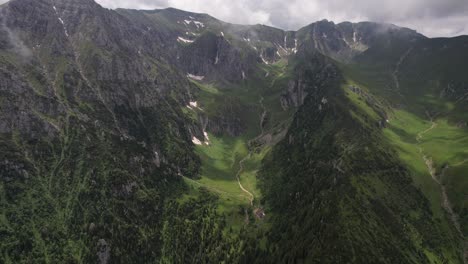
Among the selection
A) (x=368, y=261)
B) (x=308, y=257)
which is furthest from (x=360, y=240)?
(x=308, y=257)

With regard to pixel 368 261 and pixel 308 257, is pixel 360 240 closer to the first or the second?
pixel 368 261

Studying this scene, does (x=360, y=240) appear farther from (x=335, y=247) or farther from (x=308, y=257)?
(x=308, y=257)

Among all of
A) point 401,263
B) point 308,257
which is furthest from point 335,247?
point 401,263

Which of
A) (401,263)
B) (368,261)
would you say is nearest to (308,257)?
(368,261)

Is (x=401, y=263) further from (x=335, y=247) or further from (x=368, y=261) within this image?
(x=335, y=247)

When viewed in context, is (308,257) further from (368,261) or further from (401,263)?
(401,263)

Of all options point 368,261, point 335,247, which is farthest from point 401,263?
point 335,247

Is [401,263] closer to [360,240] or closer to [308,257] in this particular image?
[360,240]
